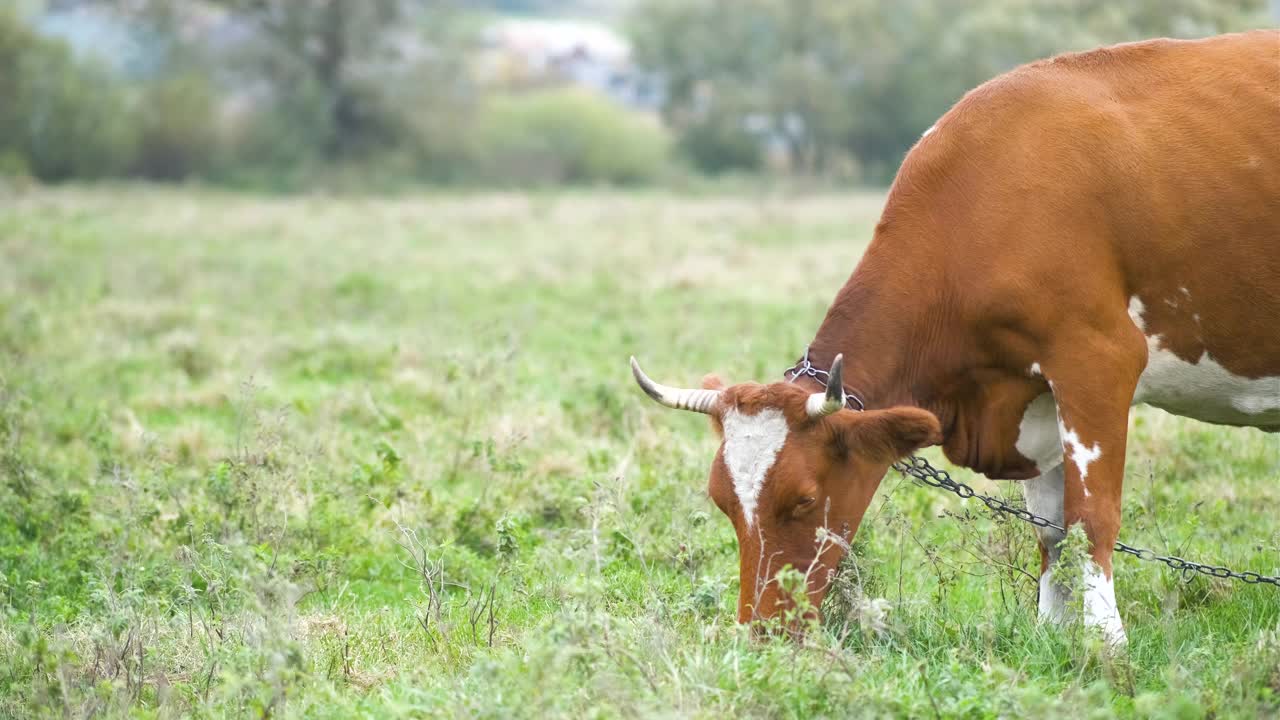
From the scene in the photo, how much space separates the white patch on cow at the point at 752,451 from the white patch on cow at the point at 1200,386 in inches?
63.2

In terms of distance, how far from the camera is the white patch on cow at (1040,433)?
545cm

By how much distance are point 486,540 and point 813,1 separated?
171ft

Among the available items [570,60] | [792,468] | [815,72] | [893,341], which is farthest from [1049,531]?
[570,60]

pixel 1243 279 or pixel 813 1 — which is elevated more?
pixel 813 1

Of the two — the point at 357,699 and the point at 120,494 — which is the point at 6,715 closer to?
the point at 357,699

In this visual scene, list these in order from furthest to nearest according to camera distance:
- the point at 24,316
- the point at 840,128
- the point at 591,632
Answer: the point at 840,128, the point at 24,316, the point at 591,632

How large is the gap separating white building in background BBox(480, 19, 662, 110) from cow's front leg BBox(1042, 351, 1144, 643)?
50665 mm

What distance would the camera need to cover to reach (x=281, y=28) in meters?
48.2

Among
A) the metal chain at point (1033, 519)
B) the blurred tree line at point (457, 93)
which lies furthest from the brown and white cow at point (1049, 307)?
the blurred tree line at point (457, 93)

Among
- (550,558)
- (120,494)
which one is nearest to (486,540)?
(550,558)

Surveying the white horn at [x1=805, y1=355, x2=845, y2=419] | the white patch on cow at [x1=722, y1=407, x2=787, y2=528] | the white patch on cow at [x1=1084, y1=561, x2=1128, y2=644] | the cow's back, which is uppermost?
the cow's back

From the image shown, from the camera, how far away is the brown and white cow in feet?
16.6

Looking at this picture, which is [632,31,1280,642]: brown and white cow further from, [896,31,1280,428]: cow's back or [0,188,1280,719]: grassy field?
[0,188,1280,719]: grassy field

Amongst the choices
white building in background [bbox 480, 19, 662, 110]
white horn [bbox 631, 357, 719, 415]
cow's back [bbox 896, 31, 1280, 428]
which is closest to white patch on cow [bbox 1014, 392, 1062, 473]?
cow's back [bbox 896, 31, 1280, 428]
